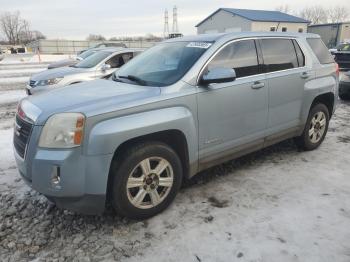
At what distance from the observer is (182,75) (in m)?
3.46

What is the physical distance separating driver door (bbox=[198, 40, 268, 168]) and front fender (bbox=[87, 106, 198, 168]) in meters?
0.16

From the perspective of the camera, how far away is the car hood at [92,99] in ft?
9.41

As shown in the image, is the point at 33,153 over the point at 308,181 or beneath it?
over

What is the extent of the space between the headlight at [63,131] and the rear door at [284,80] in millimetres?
Result: 2512

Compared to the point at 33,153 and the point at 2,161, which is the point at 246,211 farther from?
the point at 2,161

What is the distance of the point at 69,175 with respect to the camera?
2.76m

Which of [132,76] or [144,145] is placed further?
[132,76]

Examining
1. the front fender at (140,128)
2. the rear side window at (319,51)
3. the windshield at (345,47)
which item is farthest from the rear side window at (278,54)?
the windshield at (345,47)

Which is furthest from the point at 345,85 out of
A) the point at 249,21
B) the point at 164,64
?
the point at 249,21

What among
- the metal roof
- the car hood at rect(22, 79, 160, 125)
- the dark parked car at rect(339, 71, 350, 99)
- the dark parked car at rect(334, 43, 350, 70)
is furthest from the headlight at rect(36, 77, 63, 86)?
the metal roof

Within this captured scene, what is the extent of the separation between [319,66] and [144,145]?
10.8ft

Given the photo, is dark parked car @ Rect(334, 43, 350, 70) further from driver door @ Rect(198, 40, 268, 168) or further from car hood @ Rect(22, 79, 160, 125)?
car hood @ Rect(22, 79, 160, 125)

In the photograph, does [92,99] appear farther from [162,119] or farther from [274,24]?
[274,24]

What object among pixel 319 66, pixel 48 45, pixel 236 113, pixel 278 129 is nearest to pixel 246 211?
pixel 236 113
